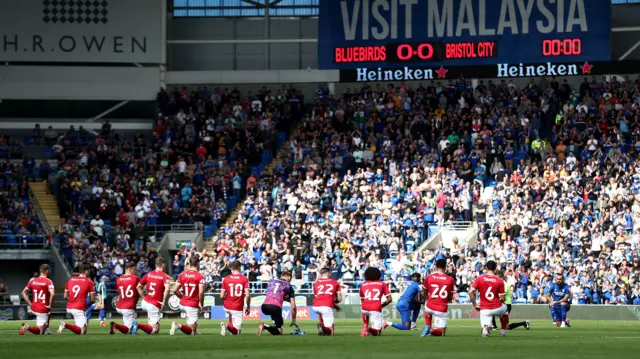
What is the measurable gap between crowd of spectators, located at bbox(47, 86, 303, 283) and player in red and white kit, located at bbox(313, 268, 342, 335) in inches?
925

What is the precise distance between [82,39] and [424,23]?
62.1 ft

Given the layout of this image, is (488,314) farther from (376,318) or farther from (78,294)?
(78,294)

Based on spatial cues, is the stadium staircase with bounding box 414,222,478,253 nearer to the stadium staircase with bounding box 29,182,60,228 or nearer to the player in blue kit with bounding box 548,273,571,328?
the player in blue kit with bounding box 548,273,571,328

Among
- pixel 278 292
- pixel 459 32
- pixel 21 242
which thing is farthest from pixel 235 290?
pixel 459 32

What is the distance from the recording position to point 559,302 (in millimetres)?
34719

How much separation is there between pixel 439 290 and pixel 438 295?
0.12 metres

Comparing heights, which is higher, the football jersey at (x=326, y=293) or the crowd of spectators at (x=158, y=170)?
the crowd of spectators at (x=158, y=170)

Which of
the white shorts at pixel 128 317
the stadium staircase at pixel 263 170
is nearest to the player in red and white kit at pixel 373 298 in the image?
the white shorts at pixel 128 317

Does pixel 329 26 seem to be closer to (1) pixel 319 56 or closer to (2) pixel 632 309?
(1) pixel 319 56

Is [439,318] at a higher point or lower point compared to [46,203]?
lower

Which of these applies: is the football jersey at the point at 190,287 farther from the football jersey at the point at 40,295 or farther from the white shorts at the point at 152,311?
the football jersey at the point at 40,295

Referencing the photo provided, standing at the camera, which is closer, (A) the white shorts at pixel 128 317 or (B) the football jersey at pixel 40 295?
(A) the white shorts at pixel 128 317

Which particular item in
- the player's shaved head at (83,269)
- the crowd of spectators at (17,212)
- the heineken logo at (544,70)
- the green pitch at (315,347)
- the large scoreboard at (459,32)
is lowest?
the green pitch at (315,347)

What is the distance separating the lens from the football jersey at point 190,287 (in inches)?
1084
